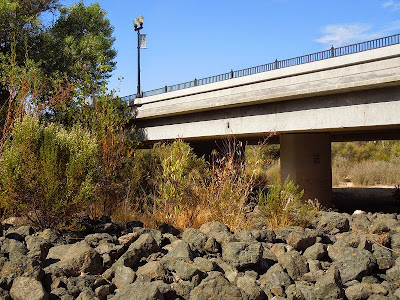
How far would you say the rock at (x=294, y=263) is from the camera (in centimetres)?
613

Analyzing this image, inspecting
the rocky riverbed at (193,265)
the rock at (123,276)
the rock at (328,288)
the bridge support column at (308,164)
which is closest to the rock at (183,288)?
the rocky riverbed at (193,265)

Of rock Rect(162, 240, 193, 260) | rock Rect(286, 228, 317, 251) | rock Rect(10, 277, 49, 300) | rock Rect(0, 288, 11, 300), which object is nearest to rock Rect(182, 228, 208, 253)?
rock Rect(162, 240, 193, 260)

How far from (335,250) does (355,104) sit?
6287 mm

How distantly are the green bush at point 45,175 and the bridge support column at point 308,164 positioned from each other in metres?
8.79

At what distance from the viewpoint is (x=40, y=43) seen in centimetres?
2045

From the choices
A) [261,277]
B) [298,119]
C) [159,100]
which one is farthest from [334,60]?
[261,277]

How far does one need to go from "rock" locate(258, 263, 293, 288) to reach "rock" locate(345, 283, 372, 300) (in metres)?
0.73

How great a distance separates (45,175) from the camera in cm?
733

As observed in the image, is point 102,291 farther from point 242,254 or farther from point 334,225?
point 334,225

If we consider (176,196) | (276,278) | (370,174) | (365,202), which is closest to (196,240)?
(276,278)

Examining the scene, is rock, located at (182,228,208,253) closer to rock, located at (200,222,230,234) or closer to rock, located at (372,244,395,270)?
rock, located at (200,222,230,234)

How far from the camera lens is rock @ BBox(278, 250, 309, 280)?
20.1 feet

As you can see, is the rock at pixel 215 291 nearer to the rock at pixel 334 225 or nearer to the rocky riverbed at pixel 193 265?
the rocky riverbed at pixel 193 265

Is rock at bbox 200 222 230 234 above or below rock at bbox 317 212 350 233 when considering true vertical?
above
